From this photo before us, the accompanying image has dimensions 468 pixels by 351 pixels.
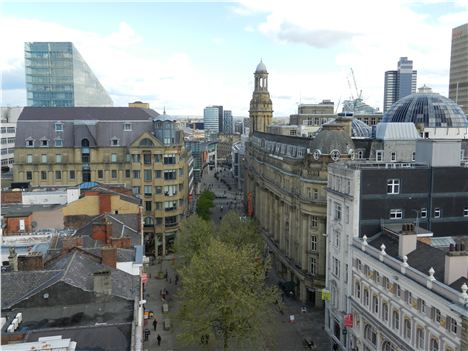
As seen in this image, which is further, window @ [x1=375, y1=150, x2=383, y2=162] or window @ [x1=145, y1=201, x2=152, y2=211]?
window @ [x1=145, y1=201, x2=152, y2=211]

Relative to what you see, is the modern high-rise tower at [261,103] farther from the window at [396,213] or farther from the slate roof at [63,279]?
the slate roof at [63,279]

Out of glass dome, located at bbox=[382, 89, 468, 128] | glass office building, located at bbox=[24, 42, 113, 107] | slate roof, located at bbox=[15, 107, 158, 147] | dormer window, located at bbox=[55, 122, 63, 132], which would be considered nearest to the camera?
glass dome, located at bbox=[382, 89, 468, 128]

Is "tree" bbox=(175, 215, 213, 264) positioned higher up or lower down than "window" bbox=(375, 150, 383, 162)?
lower down

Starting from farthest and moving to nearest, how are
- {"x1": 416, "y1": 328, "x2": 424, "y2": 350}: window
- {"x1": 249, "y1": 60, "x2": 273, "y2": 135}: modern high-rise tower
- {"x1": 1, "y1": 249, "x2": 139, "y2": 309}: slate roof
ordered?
1. {"x1": 249, "y1": 60, "x2": 273, "y2": 135}: modern high-rise tower
2. {"x1": 416, "y1": 328, "x2": 424, "y2": 350}: window
3. {"x1": 1, "y1": 249, "x2": 139, "y2": 309}: slate roof

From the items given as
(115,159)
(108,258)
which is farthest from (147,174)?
(108,258)

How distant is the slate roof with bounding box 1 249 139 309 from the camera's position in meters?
37.3

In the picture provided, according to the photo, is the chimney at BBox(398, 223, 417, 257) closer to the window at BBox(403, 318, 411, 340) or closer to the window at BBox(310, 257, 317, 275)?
the window at BBox(403, 318, 411, 340)

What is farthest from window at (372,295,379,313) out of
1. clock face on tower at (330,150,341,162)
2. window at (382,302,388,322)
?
clock face on tower at (330,150,341,162)

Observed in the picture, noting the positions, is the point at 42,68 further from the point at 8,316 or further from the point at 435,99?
the point at 8,316

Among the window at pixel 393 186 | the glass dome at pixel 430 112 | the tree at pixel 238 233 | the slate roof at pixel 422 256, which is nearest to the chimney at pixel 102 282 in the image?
the slate roof at pixel 422 256

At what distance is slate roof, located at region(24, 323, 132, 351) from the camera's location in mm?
28906

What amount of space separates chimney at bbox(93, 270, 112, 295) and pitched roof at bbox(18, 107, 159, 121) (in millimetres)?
71841

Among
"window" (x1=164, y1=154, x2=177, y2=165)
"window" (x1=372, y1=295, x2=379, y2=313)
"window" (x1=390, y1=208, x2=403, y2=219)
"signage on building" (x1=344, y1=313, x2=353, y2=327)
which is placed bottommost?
"signage on building" (x1=344, y1=313, x2=353, y2=327)

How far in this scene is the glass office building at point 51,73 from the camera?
153 m
